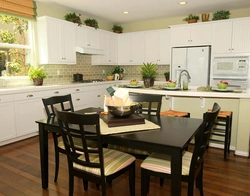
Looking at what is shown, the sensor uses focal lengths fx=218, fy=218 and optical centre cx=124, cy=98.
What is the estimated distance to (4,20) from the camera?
163 inches

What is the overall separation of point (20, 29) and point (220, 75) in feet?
14.5

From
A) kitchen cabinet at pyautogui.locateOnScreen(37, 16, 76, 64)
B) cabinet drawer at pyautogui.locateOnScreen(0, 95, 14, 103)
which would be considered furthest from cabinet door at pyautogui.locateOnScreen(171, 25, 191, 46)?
cabinet drawer at pyautogui.locateOnScreen(0, 95, 14, 103)

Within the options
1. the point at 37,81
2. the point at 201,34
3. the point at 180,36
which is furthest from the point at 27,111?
the point at 201,34

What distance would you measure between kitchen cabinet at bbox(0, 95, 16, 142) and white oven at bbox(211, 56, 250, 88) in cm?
420

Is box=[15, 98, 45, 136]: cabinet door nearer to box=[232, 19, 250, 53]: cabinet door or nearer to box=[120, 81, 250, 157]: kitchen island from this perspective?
box=[120, 81, 250, 157]: kitchen island

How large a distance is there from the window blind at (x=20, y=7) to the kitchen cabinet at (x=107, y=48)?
189 centimetres

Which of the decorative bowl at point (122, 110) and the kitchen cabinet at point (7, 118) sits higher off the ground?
the decorative bowl at point (122, 110)

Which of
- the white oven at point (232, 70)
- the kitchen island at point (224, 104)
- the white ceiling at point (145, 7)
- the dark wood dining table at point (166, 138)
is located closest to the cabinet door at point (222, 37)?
the white oven at point (232, 70)

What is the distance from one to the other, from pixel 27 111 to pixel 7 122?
388 millimetres

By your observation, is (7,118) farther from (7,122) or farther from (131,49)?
(131,49)

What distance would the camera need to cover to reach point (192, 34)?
17.2ft

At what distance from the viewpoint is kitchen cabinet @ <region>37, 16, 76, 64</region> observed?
4.46m

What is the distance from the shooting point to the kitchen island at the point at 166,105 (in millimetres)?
3064

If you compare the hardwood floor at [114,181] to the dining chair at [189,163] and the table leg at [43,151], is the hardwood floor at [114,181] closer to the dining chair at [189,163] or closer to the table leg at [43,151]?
the table leg at [43,151]
